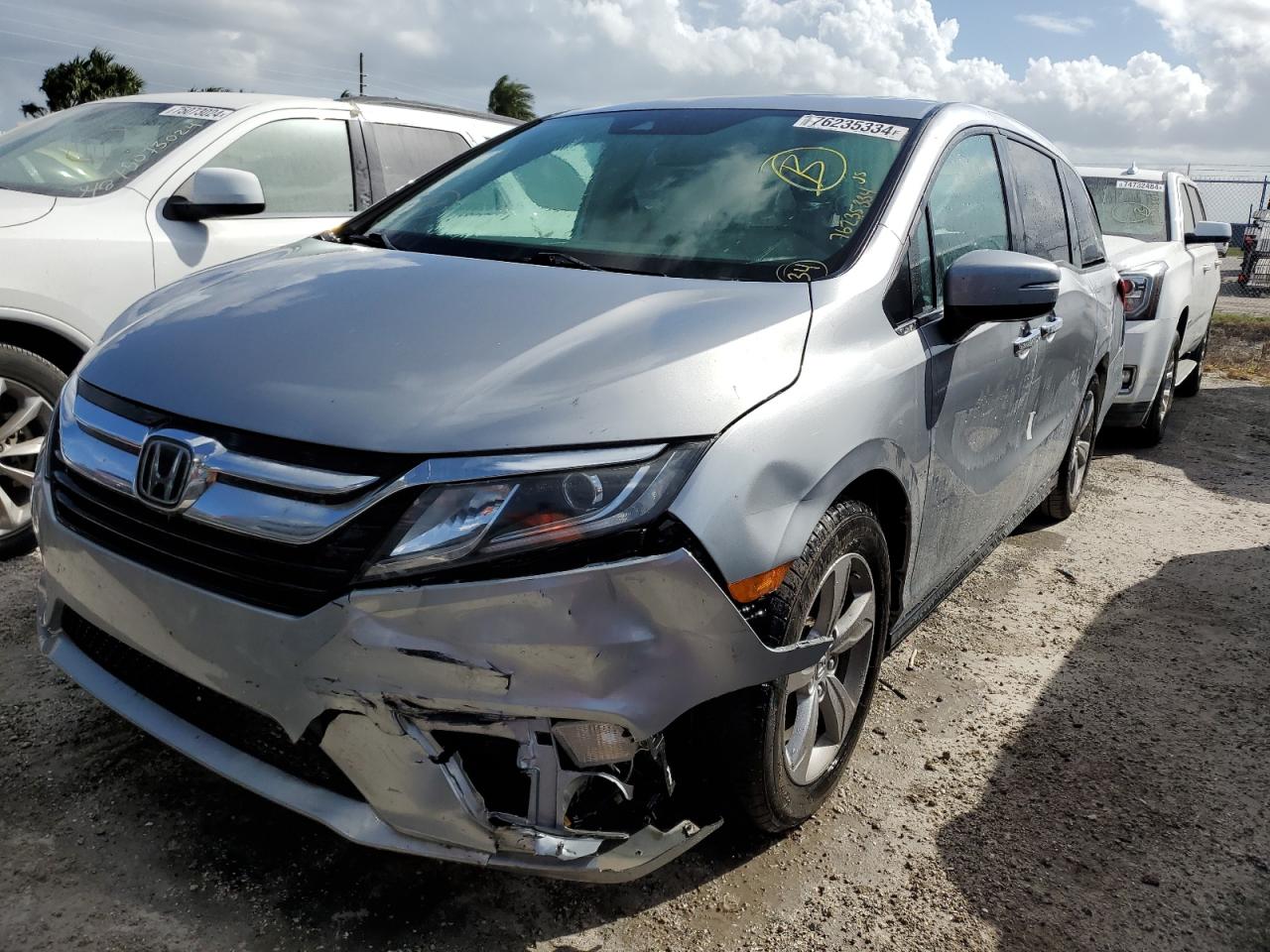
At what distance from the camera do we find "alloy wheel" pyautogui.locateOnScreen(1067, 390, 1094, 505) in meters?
4.64

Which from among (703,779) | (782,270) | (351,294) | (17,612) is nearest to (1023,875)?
(703,779)

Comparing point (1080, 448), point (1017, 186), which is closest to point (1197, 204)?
point (1080, 448)

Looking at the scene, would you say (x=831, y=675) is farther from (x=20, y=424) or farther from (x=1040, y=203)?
(x=20, y=424)

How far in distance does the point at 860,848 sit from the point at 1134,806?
2.61ft

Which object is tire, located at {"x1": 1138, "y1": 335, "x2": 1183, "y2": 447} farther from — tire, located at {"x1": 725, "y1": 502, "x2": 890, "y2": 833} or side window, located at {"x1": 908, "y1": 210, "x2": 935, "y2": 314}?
tire, located at {"x1": 725, "y1": 502, "x2": 890, "y2": 833}

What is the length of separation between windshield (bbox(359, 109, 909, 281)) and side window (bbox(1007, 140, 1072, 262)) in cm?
87

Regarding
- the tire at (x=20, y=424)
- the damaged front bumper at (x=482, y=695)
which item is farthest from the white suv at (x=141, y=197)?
the damaged front bumper at (x=482, y=695)

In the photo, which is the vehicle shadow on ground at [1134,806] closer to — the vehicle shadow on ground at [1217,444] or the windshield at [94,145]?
the vehicle shadow on ground at [1217,444]

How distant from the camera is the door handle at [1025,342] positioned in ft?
10.6

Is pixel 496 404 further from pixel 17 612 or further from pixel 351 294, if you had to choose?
pixel 17 612

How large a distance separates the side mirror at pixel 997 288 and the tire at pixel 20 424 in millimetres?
3134

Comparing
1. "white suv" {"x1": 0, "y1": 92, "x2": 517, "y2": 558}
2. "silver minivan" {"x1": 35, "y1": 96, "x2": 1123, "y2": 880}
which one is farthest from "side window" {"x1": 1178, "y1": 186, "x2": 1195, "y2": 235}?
"silver minivan" {"x1": 35, "y1": 96, "x2": 1123, "y2": 880}

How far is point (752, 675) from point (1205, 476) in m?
5.54

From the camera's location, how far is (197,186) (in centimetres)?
390
